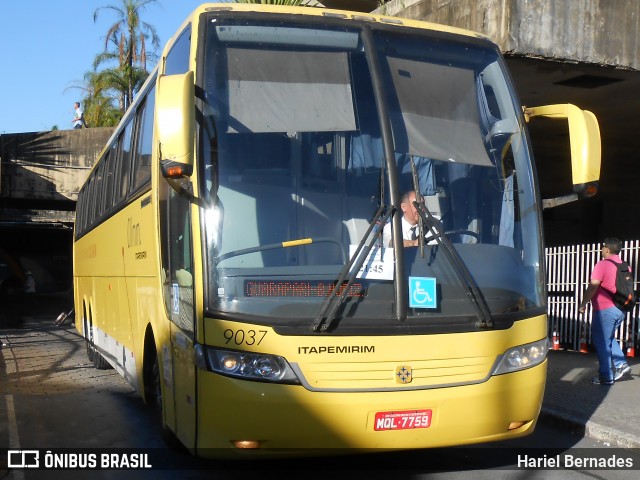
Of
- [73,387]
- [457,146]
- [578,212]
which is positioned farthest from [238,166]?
[578,212]

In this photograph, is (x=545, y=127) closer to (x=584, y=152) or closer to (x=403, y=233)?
(x=584, y=152)

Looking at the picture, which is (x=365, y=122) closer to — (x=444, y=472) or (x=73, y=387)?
(x=444, y=472)

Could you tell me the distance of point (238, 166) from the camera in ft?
18.0

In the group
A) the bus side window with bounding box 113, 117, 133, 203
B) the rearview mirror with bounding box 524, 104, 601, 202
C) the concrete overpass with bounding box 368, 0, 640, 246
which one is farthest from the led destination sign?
the concrete overpass with bounding box 368, 0, 640, 246

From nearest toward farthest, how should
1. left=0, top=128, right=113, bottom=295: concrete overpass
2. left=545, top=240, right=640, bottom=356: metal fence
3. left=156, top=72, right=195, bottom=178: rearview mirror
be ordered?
left=156, top=72, right=195, bottom=178: rearview mirror < left=545, top=240, right=640, bottom=356: metal fence < left=0, top=128, right=113, bottom=295: concrete overpass

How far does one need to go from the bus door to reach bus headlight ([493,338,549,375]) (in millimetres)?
2152

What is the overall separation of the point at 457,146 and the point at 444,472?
2.57m

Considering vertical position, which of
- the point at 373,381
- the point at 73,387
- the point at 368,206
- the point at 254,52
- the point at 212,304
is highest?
the point at 254,52

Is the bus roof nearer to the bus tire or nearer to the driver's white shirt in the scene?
the driver's white shirt

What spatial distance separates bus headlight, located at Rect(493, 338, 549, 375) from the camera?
18.1 feet

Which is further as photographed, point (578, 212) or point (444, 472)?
point (578, 212)

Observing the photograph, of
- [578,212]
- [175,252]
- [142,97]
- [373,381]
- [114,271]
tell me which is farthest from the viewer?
[578,212]

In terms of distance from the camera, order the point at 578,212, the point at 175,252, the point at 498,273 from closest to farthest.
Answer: the point at 498,273 → the point at 175,252 → the point at 578,212

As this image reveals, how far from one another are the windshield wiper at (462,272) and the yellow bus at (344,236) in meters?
0.01
